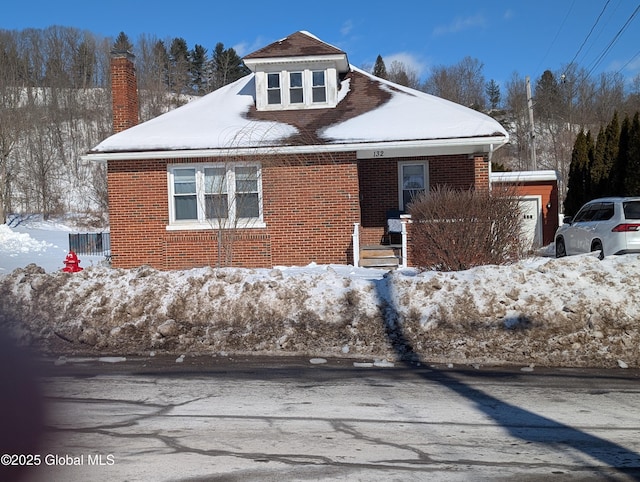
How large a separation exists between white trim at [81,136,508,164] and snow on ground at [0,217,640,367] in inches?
244

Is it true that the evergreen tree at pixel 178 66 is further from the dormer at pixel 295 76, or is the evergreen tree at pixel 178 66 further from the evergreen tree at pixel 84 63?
the dormer at pixel 295 76

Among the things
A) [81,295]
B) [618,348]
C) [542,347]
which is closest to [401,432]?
[542,347]

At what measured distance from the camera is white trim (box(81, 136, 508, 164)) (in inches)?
629

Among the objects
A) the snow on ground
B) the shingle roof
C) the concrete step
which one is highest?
the shingle roof

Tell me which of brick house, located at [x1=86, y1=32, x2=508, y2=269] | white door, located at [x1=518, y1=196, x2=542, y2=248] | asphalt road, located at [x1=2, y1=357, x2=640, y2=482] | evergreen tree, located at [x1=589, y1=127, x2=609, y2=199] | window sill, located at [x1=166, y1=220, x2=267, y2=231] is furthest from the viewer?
evergreen tree, located at [x1=589, y1=127, x2=609, y2=199]

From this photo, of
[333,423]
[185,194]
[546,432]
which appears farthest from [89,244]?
[546,432]

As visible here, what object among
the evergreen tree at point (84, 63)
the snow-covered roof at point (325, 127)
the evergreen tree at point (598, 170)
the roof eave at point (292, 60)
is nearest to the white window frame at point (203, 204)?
the snow-covered roof at point (325, 127)

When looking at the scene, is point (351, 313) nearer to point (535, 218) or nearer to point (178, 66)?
point (535, 218)

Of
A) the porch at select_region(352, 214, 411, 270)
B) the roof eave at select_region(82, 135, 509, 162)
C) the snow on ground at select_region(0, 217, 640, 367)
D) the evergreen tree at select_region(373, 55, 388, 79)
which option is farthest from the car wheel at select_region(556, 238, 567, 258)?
the evergreen tree at select_region(373, 55, 388, 79)

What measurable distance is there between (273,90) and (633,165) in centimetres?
1234

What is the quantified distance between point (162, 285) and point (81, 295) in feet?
4.28

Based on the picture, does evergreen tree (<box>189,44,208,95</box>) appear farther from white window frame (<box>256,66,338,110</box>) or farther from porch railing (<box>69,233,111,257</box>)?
white window frame (<box>256,66,338,110</box>)

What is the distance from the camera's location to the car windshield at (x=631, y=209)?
13.7m

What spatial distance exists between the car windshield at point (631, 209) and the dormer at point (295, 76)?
880cm
